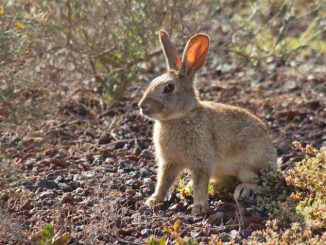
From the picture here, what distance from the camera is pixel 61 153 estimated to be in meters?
6.64

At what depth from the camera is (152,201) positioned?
5.45 meters

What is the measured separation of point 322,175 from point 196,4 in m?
3.07

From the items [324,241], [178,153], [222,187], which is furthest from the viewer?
[222,187]

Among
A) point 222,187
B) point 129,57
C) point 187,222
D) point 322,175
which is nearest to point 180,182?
point 222,187

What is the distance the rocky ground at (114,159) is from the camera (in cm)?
487

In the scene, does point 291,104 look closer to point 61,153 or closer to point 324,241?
point 61,153

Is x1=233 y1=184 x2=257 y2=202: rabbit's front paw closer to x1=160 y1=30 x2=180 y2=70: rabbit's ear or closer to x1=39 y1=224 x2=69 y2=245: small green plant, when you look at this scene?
x1=160 y1=30 x2=180 y2=70: rabbit's ear

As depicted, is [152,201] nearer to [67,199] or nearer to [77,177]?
[67,199]

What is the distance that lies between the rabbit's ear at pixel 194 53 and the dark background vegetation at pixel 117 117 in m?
1.04

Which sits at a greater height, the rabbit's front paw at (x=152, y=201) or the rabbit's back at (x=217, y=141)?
the rabbit's back at (x=217, y=141)

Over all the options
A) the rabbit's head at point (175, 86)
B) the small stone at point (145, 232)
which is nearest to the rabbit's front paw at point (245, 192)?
the rabbit's head at point (175, 86)

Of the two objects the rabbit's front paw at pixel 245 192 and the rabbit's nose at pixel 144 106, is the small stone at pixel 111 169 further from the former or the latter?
the rabbit's front paw at pixel 245 192

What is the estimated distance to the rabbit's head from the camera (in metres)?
5.41

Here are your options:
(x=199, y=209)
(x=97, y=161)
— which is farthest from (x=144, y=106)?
(x=97, y=161)
